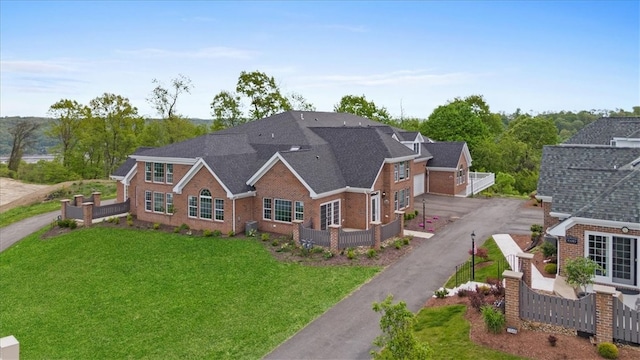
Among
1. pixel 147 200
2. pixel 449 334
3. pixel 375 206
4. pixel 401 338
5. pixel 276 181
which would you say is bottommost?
pixel 449 334

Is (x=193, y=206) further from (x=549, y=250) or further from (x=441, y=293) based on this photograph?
(x=549, y=250)

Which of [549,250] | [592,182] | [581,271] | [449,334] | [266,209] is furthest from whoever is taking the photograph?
[266,209]

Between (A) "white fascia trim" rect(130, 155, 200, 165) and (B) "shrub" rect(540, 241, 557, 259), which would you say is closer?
(B) "shrub" rect(540, 241, 557, 259)

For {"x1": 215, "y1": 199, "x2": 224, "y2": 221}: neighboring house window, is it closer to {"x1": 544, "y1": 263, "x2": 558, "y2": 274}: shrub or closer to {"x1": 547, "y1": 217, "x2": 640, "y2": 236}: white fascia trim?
{"x1": 544, "y1": 263, "x2": 558, "y2": 274}: shrub

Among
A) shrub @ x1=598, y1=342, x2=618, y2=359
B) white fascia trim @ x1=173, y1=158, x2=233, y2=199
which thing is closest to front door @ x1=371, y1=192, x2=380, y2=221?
white fascia trim @ x1=173, y1=158, x2=233, y2=199

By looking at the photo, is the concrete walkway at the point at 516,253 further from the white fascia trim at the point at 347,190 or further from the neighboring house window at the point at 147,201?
the neighboring house window at the point at 147,201

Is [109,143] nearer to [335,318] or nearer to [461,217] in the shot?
[461,217]

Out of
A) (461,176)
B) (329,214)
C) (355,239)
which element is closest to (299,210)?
(329,214)
